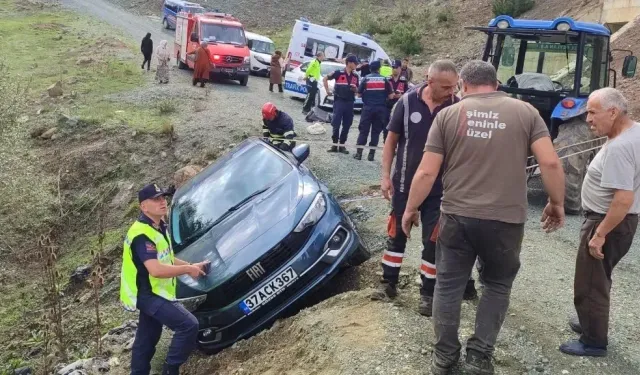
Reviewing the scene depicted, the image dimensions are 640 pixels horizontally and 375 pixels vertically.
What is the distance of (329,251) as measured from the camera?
516 cm

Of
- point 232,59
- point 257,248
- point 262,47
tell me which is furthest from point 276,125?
point 262,47

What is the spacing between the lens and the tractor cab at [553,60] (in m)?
8.12

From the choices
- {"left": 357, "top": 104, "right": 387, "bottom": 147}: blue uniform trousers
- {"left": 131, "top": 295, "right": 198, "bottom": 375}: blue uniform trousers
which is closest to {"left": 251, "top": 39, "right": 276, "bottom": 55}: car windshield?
{"left": 357, "top": 104, "right": 387, "bottom": 147}: blue uniform trousers

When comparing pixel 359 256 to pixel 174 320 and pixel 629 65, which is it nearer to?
pixel 174 320

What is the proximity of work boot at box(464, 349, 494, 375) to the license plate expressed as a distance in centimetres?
171

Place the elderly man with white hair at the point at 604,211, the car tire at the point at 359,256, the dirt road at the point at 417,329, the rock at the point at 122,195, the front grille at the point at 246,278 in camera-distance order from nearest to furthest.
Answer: the elderly man with white hair at the point at 604,211 < the dirt road at the point at 417,329 < the front grille at the point at 246,278 < the car tire at the point at 359,256 < the rock at the point at 122,195

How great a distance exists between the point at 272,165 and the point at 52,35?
3069cm

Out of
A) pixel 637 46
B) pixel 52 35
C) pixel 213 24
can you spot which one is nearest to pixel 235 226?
pixel 637 46

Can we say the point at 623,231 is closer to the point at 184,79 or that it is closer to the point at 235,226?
the point at 235,226

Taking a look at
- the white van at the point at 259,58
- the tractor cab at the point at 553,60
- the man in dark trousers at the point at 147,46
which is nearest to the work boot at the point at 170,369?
the tractor cab at the point at 553,60

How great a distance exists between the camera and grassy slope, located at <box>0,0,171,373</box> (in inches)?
321

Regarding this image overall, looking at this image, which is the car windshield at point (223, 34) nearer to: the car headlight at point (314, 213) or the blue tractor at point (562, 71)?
the blue tractor at point (562, 71)

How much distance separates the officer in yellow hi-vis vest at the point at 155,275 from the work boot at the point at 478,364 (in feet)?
6.52

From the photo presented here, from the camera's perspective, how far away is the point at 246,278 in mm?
4949
